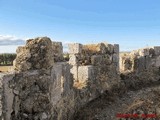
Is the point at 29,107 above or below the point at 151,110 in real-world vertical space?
above

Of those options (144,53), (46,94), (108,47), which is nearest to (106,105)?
(108,47)

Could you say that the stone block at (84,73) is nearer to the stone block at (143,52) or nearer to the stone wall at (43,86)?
the stone wall at (43,86)

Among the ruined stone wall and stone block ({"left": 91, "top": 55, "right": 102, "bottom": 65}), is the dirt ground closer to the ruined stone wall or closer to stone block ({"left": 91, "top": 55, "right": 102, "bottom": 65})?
stone block ({"left": 91, "top": 55, "right": 102, "bottom": 65})

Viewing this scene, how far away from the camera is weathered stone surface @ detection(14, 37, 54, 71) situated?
22.3ft

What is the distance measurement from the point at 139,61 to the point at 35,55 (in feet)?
30.0

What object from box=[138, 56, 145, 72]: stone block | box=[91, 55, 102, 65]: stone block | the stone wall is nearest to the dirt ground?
the stone wall

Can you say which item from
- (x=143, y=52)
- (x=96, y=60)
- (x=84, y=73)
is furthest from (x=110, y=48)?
(x=143, y=52)

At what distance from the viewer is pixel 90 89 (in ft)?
34.2

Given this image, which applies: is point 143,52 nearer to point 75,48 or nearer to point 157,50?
point 157,50

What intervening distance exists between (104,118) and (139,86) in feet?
16.2

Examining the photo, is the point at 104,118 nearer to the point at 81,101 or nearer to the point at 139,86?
the point at 81,101

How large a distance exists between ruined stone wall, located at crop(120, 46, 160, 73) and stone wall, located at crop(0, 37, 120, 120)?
15.9ft

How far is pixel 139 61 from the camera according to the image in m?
15.2

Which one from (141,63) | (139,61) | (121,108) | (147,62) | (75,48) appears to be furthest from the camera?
(147,62)
